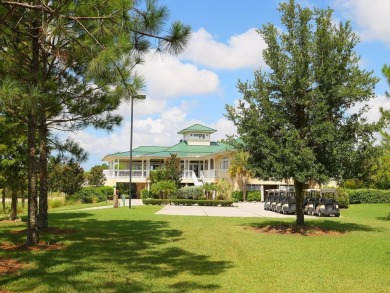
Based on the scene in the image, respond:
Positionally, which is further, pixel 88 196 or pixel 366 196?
pixel 88 196

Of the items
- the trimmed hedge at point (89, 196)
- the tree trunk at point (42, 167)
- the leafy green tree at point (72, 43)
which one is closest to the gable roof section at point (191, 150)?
the trimmed hedge at point (89, 196)

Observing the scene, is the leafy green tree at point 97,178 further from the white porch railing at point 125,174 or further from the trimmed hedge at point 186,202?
the trimmed hedge at point 186,202

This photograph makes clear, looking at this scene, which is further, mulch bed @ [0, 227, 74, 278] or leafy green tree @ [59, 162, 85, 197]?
leafy green tree @ [59, 162, 85, 197]

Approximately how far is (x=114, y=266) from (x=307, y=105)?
9365 millimetres

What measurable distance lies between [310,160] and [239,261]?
559cm

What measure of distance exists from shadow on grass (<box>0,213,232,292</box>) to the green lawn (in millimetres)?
16

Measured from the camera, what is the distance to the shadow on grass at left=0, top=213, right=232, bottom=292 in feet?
25.2

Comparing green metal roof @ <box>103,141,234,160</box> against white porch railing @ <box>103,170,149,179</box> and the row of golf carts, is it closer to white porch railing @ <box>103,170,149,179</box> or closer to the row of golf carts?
white porch railing @ <box>103,170,149,179</box>

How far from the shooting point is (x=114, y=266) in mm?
9414

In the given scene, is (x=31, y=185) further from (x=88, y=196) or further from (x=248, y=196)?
(x=248, y=196)

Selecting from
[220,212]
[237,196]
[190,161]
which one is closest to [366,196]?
[237,196]

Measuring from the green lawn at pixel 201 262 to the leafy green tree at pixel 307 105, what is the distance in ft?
8.28

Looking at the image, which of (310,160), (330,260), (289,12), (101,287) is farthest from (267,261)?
(289,12)

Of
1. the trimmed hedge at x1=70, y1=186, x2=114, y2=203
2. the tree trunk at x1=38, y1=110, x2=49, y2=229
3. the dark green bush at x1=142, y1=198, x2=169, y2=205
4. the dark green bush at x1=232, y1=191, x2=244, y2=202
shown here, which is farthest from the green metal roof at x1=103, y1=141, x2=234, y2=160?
the tree trunk at x1=38, y1=110, x2=49, y2=229
